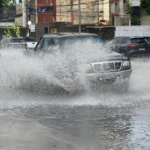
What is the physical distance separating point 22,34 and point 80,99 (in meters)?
55.5

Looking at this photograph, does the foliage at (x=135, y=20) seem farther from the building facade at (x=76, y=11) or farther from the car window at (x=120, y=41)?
the car window at (x=120, y=41)

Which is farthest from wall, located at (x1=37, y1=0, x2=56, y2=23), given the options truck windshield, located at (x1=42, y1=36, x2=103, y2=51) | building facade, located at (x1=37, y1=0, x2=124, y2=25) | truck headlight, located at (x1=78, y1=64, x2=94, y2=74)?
truck headlight, located at (x1=78, y1=64, x2=94, y2=74)

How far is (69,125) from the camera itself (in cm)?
746

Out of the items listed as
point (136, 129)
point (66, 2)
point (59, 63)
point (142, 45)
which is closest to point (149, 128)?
point (136, 129)

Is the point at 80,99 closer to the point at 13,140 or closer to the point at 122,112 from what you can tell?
the point at 122,112

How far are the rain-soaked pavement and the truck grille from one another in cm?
57

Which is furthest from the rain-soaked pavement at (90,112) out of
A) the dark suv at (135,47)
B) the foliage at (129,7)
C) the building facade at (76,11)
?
the building facade at (76,11)

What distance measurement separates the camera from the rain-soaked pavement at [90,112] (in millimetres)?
6386

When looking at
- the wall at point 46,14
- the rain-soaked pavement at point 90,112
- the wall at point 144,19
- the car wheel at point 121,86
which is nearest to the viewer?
the rain-soaked pavement at point 90,112

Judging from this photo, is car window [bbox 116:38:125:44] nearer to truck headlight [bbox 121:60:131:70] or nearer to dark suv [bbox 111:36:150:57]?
dark suv [bbox 111:36:150:57]

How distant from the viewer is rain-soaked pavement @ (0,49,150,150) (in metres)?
6.39

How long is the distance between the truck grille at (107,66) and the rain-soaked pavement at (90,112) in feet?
1.87

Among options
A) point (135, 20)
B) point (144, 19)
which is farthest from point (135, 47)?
point (144, 19)

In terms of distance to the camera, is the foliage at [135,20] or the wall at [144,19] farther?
the foliage at [135,20]
